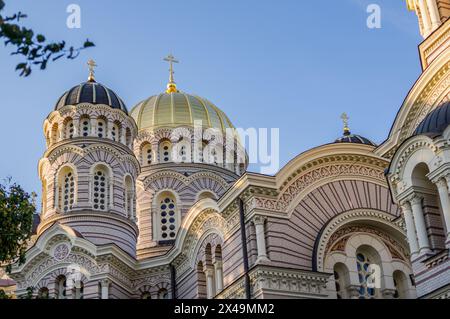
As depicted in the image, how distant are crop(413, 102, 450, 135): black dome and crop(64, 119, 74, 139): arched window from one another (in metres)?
14.6

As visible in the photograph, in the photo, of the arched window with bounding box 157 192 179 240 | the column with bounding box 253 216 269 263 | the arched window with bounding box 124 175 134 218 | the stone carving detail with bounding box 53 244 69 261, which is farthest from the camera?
the arched window with bounding box 157 192 179 240

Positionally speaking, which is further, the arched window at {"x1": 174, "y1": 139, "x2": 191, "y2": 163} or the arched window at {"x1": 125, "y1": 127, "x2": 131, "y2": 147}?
the arched window at {"x1": 174, "y1": 139, "x2": 191, "y2": 163}

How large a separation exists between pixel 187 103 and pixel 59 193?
929 cm

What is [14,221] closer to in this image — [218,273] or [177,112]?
[218,273]

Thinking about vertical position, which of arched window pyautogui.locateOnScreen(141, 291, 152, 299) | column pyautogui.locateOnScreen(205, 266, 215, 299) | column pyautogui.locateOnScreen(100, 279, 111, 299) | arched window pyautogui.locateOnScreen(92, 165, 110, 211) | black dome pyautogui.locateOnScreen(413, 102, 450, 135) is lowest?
column pyautogui.locateOnScreen(205, 266, 215, 299)

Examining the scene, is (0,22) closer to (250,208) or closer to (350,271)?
(250,208)

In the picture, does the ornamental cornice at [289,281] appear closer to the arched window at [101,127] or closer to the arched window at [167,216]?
the arched window at [101,127]

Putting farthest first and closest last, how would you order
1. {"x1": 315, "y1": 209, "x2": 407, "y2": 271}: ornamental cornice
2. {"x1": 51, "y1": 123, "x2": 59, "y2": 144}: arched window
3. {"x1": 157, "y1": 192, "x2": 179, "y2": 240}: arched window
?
{"x1": 157, "y1": 192, "x2": 179, "y2": 240}: arched window
{"x1": 51, "y1": 123, "x2": 59, "y2": 144}: arched window
{"x1": 315, "y1": 209, "x2": 407, "y2": 271}: ornamental cornice

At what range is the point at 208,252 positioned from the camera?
74.2 ft

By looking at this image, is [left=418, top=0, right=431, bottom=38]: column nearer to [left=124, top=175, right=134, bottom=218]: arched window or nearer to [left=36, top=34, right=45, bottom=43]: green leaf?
[left=124, top=175, right=134, bottom=218]: arched window

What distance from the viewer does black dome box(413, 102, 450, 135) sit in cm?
1659

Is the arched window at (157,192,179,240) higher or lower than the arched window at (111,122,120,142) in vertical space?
lower

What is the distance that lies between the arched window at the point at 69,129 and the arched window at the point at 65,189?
1438mm

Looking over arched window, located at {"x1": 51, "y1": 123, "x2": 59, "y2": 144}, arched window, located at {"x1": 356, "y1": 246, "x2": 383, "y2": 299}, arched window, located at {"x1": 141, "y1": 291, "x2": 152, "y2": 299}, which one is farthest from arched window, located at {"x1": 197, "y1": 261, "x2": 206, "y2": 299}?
arched window, located at {"x1": 51, "y1": 123, "x2": 59, "y2": 144}
